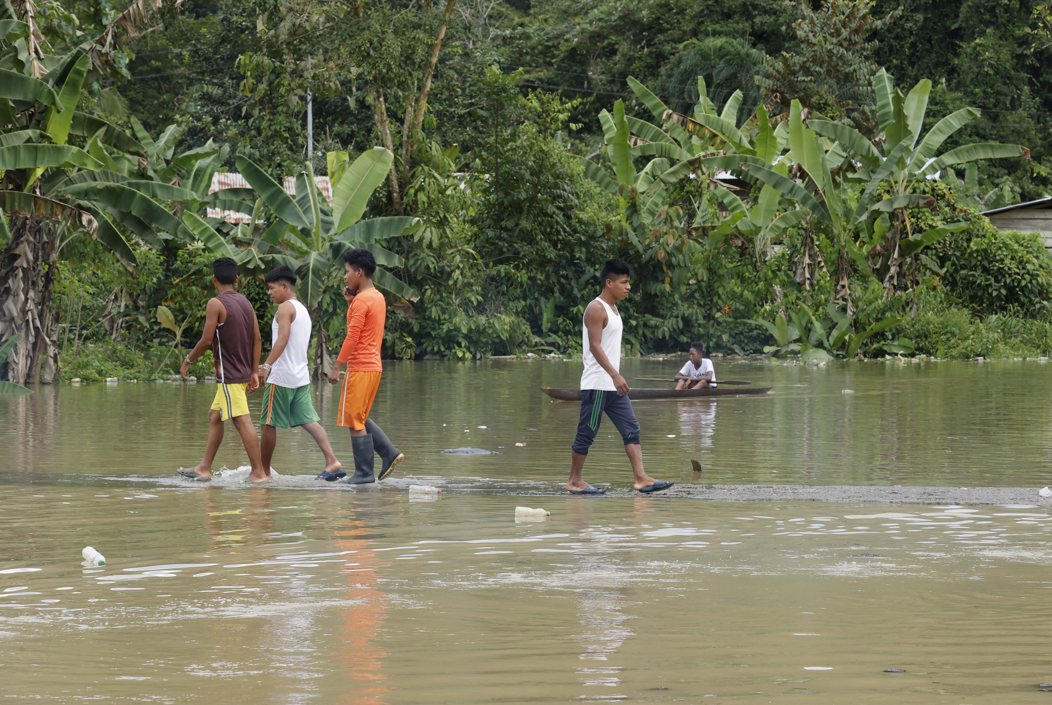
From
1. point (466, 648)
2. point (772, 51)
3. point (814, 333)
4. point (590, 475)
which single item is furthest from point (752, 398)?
point (772, 51)

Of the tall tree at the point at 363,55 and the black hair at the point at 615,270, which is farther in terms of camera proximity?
the tall tree at the point at 363,55

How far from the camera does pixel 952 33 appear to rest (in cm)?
4762

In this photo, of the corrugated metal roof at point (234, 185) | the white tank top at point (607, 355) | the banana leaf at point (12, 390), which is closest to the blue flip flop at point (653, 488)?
the white tank top at point (607, 355)

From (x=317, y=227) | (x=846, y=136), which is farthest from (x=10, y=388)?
(x=846, y=136)

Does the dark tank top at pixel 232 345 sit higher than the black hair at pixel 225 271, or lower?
lower

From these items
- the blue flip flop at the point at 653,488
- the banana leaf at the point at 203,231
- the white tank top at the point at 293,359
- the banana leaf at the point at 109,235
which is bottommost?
the blue flip flop at the point at 653,488

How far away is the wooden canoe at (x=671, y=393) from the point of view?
64.3 feet

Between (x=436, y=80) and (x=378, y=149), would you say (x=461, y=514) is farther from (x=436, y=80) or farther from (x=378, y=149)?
(x=436, y=80)

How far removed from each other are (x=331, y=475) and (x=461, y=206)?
73.6ft

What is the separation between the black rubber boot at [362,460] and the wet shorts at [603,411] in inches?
63.7

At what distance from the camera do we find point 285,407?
11.7 m

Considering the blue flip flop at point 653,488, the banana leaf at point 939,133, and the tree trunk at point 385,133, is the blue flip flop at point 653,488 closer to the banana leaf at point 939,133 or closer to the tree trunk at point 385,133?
the tree trunk at point 385,133

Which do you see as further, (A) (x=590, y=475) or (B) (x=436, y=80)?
(B) (x=436, y=80)

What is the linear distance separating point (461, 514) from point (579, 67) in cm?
4233
